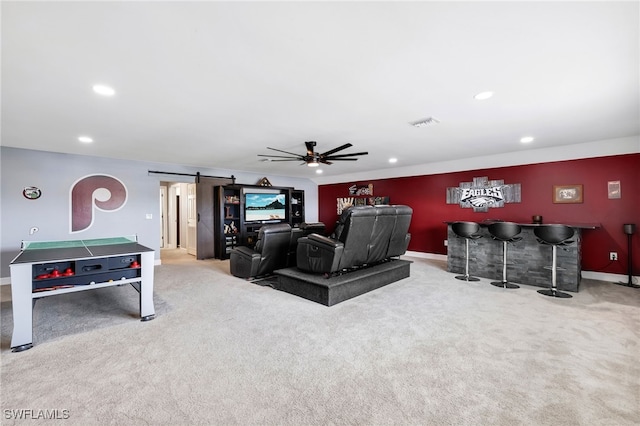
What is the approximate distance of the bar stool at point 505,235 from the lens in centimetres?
438

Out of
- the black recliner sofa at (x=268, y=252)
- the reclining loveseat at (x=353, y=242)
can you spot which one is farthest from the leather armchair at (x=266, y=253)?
the reclining loveseat at (x=353, y=242)

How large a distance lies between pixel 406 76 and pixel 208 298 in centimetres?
372

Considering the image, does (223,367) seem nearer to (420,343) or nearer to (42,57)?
(420,343)

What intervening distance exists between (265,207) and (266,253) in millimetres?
3652

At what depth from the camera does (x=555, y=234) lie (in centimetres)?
399

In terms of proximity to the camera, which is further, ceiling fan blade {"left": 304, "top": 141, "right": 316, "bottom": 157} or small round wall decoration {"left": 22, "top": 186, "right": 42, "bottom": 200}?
small round wall decoration {"left": 22, "top": 186, "right": 42, "bottom": 200}

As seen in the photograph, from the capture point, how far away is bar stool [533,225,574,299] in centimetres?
394

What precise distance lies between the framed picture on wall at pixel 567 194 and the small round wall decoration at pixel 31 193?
388 inches

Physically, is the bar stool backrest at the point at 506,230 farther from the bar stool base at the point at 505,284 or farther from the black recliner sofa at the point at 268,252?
the black recliner sofa at the point at 268,252

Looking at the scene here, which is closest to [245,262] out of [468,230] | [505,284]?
[468,230]

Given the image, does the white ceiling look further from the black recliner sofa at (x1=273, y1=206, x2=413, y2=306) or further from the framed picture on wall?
the black recliner sofa at (x1=273, y1=206, x2=413, y2=306)

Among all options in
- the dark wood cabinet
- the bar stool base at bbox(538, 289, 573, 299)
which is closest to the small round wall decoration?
the dark wood cabinet

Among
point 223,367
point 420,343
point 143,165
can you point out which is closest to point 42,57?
point 223,367

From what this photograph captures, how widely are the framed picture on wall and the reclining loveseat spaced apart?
3.16 meters
